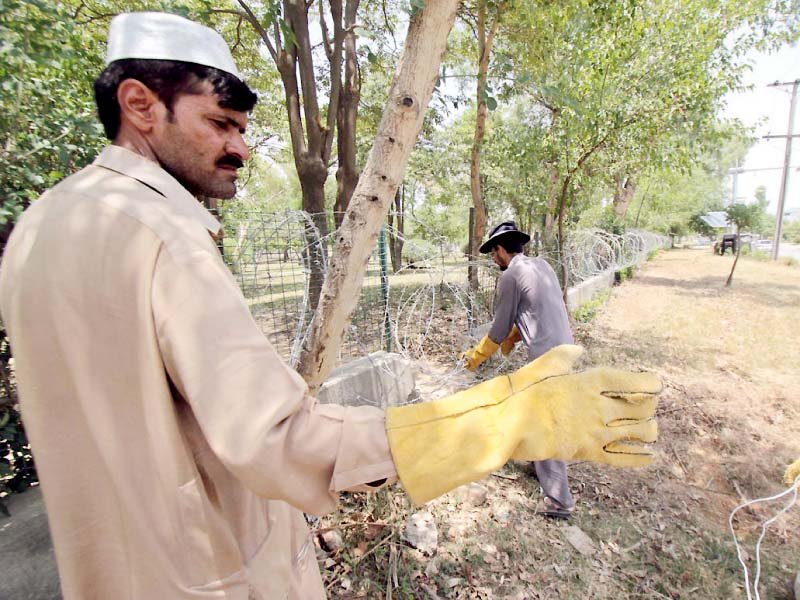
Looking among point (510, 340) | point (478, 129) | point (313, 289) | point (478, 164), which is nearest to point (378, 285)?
point (313, 289)

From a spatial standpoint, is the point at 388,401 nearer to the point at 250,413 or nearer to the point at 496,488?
the point at 496,488

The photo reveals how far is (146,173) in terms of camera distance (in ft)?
2.64

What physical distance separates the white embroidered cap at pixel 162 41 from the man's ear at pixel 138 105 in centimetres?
7

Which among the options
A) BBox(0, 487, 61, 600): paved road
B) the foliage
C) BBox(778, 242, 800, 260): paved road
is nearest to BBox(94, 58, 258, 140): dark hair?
the foliage

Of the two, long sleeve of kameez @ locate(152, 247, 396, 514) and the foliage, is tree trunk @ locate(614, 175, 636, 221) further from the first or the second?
long sleeve of kameez @ locate(152, 247, 396, 514)

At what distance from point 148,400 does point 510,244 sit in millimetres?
3427

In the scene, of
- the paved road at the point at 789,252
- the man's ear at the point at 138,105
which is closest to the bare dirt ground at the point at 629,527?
the man's ear at the point at 138,105

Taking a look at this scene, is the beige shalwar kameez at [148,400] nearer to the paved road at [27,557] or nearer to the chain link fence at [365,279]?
the paved road at [27,557]

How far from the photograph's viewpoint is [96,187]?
2.39 ft

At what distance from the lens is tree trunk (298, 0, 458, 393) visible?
5.31 feet

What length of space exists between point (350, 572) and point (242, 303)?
2559mm

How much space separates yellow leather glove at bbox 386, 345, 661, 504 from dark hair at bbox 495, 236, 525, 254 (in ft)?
9.16

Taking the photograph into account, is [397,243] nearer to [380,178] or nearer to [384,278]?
[384,278]

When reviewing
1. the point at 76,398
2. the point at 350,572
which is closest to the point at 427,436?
the point at 76,398
